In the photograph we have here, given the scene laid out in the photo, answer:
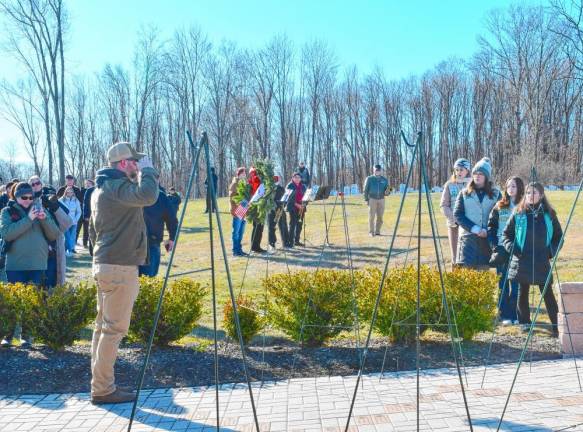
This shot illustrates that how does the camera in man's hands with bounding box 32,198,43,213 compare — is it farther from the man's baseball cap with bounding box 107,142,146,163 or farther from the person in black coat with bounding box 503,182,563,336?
the person in black coat with bounding box 503,182,563,336

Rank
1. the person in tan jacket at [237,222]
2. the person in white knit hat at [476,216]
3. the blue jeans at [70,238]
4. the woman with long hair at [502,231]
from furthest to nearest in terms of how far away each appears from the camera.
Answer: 1. the blue jeans at [70,238]
2. the person in tan jacket at [237,222]
3. the person in white knit hat at [476,216]
4. the woman with long hair at [502,231]

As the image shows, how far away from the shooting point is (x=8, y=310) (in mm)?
5930

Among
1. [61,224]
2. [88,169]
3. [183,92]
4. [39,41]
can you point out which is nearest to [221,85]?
[183,92]

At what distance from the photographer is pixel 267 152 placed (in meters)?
56.0

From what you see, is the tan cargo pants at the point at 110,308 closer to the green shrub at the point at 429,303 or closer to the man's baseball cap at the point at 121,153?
the man's baseball cap at the point at 121,153

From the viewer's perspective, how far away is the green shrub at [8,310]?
593 centimetres

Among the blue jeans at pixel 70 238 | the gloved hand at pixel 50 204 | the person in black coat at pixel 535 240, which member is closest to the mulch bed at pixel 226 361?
the person in black coat at pixel 535 240

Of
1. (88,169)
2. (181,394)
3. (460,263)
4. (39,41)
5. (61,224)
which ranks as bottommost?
(181,394)

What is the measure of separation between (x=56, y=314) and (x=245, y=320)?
193cm

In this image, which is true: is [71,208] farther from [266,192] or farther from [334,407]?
[334,407]

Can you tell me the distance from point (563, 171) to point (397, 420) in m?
40.8

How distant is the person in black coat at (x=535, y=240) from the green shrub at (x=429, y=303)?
0.72 metres

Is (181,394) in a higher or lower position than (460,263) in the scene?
lower

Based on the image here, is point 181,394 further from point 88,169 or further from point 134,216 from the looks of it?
point 88,169
